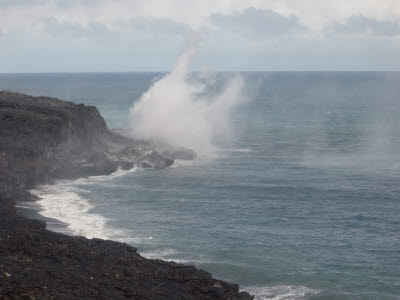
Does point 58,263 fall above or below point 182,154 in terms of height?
below

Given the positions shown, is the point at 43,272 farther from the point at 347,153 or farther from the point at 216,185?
the point at 347,153

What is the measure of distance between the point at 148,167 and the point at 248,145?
24.9m

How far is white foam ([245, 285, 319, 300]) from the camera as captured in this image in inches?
1259

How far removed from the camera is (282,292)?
3269 cm

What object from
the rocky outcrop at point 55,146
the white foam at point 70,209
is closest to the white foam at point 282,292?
the white foam at point 70,209

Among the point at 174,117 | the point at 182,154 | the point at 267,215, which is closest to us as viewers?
the point at 267,215

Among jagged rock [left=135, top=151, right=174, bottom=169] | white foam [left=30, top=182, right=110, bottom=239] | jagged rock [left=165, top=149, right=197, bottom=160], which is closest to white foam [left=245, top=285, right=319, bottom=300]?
white foam [left=30, top=182, right=110, bottom=239]

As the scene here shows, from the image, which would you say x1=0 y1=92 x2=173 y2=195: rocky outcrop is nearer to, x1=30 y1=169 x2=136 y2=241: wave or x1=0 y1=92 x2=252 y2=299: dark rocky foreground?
x1=0 y1=92 x2=252 y2=299: dark rocky foreground

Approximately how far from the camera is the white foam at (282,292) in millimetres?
31984

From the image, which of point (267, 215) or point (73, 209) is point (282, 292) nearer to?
point (267, 215)

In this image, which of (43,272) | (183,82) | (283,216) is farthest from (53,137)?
(183,82)

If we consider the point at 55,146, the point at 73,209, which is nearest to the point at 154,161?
the point at 55,146

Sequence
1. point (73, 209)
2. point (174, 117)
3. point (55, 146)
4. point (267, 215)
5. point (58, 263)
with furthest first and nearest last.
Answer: point (174, 117)
point (55, 146)
point (73, 209)
point (267, 215)
point (58, 263)

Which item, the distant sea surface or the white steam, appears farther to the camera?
the white steam
